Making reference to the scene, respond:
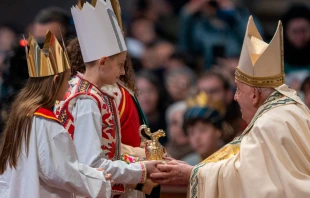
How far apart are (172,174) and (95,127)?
58cm

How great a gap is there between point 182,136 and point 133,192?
3472 mm

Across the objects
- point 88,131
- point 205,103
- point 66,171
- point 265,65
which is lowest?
point 205,103

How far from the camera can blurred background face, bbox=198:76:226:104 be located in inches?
388

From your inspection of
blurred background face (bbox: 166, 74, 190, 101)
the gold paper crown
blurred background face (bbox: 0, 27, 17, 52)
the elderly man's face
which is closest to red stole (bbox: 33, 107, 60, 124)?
the elderly man's face

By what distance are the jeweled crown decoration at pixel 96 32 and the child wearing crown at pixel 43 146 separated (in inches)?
12.9

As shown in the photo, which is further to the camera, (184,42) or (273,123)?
(184,42)

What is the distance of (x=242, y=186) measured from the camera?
606 cm

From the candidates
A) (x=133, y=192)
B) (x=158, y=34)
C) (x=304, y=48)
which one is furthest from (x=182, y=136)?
(x=133, y=192)

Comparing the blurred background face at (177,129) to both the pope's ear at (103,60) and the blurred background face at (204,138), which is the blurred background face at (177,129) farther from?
the pope's ear at (103,60)

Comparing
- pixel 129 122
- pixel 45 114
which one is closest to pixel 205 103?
pixel 129 122

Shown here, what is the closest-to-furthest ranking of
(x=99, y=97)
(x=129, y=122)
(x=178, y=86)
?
(x=99, y=97), (x=129, y=122), (x=178, y=86)

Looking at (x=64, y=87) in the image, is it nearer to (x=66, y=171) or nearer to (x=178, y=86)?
(x=66, y=171)

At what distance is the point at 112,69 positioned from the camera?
6137 mm

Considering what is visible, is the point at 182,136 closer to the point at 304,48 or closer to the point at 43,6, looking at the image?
the point at 304,48
